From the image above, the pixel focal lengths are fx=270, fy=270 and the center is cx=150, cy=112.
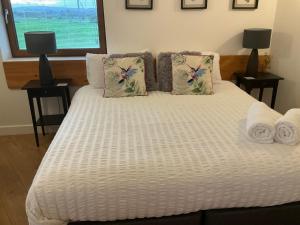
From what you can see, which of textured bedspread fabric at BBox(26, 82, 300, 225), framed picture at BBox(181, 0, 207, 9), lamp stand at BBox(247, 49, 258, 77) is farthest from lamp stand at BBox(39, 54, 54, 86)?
lamp stand at BBox(247, 49, 258, 77)

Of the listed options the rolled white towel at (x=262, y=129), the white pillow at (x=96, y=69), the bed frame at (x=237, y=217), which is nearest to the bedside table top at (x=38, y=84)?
the white pillow at (x=96, y=69)

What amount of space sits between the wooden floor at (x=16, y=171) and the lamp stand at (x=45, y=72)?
26.5 inches

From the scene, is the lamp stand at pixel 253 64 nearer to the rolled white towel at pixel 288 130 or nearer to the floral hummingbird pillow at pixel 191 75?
the floral hummingbird pillow at pixel 191 75

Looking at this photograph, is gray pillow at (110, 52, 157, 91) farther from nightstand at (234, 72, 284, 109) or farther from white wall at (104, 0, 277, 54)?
nightstand at (234, 72, 284, 109)

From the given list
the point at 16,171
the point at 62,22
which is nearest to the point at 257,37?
the point at 62,22

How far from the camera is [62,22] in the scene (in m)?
2.93

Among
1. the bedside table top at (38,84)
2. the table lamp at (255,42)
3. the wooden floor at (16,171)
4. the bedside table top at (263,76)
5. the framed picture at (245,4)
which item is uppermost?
the framed picture at (245,4)

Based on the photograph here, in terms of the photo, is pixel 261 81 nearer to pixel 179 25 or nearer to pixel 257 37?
pixel 257 37

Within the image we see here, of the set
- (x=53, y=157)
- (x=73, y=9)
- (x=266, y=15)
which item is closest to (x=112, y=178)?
(x=53, y=157)

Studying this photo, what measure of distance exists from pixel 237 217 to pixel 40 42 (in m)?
2.17

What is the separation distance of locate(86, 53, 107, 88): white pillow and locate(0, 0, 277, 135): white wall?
13.9 inches

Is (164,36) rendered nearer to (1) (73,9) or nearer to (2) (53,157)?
(1) (73,9)

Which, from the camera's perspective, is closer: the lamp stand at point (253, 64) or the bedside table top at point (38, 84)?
the bedside table top at point (38, 84)

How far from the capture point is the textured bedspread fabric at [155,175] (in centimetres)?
129
